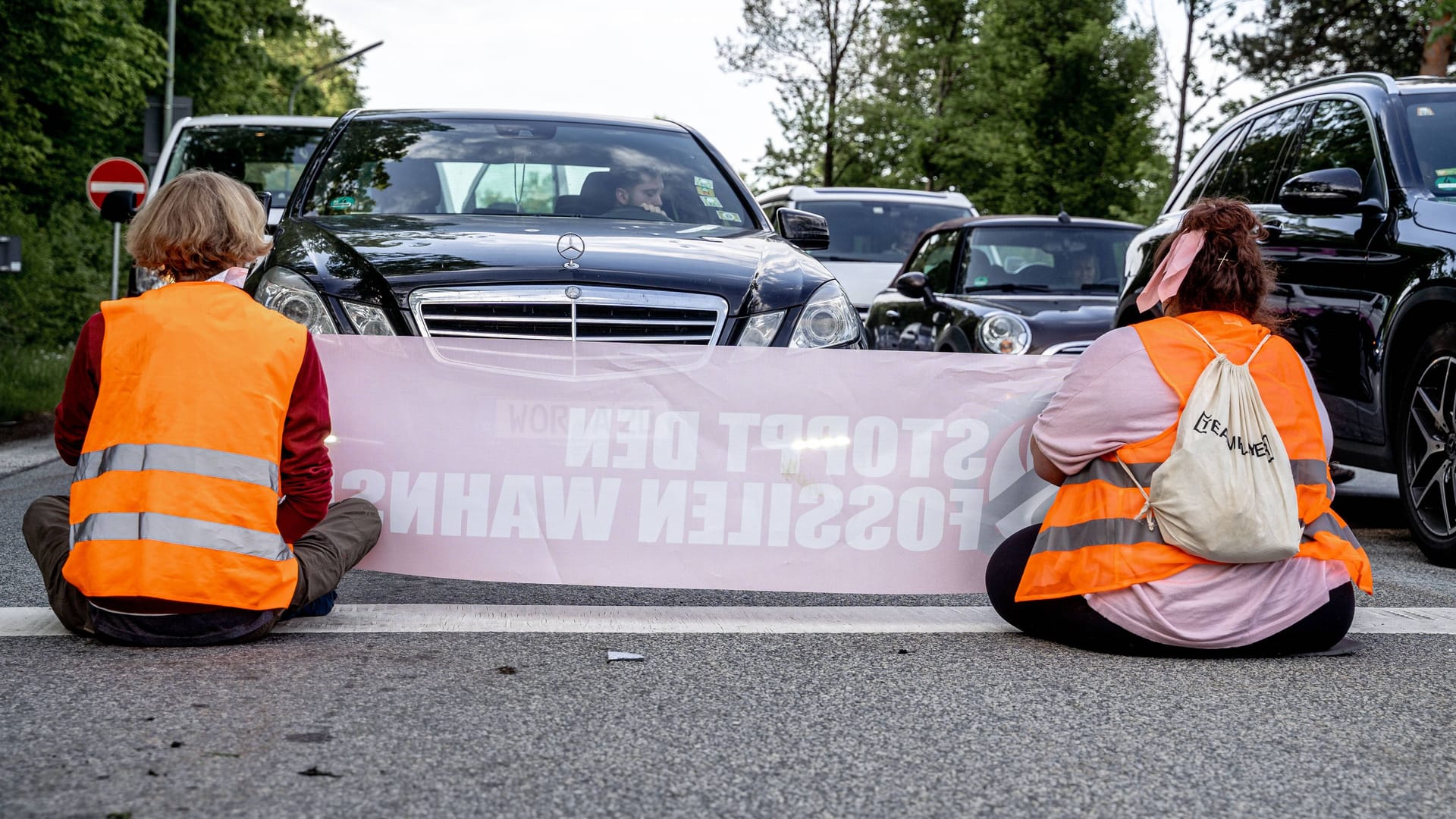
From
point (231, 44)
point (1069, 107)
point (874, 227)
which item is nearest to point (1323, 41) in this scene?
point (1069, 107)

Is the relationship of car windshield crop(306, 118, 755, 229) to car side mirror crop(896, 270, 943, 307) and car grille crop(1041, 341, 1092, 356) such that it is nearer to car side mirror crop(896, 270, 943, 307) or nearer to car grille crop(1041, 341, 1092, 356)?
car grille crop(1041, 341, 1092, 356)

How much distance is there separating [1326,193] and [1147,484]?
284cm

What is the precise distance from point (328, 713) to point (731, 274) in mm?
2411

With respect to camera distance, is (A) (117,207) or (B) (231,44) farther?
(B) (231,44)

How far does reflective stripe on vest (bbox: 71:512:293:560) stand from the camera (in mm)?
4082

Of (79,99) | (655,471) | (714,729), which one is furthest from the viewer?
(79,99)

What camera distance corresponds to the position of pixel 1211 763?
3375mm

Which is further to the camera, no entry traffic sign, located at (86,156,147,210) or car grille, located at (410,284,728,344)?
no entry traffic sign, located at (86,156,147,210)

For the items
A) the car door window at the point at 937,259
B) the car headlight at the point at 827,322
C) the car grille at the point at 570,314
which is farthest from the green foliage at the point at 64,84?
the car headlight at the point at 827,322

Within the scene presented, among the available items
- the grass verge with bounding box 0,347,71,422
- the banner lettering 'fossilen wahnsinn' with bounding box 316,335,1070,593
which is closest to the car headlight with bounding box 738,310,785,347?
the banner lettering 'fossilen wahnsinn' with bounding box 316,335,1070,593

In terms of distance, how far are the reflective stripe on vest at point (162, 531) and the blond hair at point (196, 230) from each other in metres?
0.66

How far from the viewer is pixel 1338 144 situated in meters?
7.42

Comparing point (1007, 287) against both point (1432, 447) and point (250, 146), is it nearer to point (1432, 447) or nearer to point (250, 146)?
point (1432, 447)

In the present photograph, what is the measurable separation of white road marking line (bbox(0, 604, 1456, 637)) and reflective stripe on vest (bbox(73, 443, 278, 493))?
1.89ft
